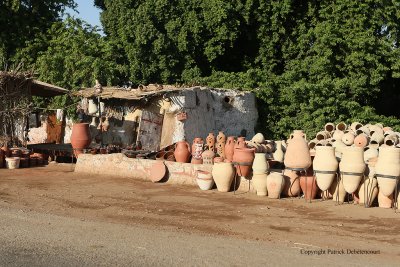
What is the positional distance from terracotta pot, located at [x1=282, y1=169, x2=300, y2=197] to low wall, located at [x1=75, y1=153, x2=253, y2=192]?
0.84 m

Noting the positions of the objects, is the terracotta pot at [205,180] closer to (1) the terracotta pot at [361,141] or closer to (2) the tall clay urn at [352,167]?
(2) the tall clay urn at [352,167]

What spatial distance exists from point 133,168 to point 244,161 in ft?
9.06

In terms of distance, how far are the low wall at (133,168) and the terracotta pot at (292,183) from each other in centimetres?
84

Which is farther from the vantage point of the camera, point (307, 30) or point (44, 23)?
point (44, 23)

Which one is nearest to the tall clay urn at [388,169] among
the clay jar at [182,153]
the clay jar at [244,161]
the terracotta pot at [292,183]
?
the terracotta pot at [292,183]

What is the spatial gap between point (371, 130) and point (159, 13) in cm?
1084

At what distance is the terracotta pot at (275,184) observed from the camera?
9.62 m

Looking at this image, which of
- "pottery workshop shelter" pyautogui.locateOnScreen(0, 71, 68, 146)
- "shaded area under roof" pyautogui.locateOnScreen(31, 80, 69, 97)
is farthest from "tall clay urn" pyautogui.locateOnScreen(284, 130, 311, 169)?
"shaded area under roof" pyautogui.locateOnScreen(31, 80, 69, 97)

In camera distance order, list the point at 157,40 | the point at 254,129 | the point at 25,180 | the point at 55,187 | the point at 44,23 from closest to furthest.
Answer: the point at 55,187
the point at 25,180
the point at 254,129
the point at 157,40
the point at 44,23

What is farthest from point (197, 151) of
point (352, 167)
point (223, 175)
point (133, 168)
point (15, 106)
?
point (15, 106)

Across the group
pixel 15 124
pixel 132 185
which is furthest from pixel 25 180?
pixel 15 124

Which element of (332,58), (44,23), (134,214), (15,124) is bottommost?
(134,214)

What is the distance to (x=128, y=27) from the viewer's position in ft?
68.9

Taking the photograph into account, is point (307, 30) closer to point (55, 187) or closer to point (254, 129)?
point (254, 129)
